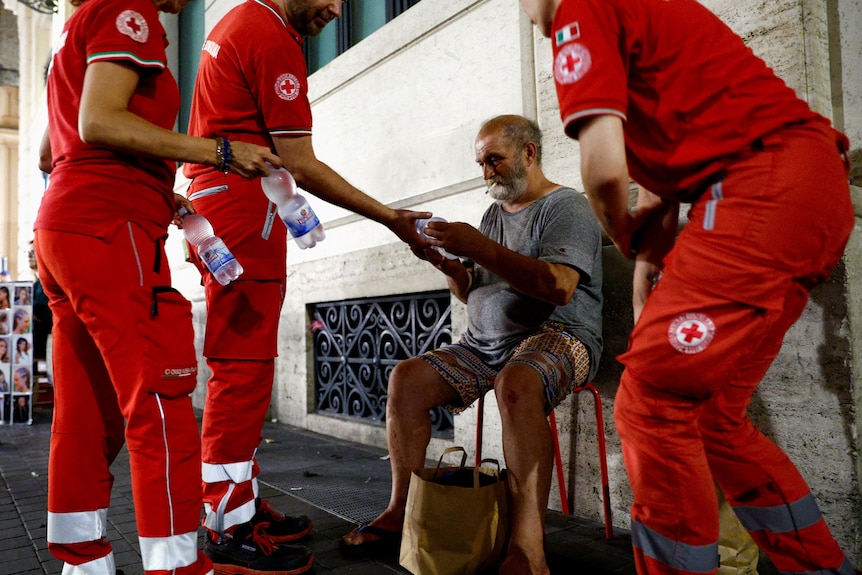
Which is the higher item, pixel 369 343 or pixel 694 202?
pixel 694 202

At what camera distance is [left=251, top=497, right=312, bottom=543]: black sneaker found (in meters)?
2.37

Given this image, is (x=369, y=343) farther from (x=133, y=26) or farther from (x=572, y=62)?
(x=572, y=62)

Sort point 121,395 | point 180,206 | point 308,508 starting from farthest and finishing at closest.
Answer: point 308,508, point 180,206, point 121,395

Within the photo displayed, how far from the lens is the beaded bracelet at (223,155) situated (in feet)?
5.70

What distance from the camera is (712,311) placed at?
51.1 inches

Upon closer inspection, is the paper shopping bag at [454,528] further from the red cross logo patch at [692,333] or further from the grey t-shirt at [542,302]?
the red cross logo patch at [692,333]

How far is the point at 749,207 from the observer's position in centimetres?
130

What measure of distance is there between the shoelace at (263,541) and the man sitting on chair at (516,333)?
11.5 inches

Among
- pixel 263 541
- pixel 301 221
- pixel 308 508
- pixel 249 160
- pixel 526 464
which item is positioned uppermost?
pixel 249 160

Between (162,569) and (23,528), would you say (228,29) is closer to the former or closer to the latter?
(162,569)

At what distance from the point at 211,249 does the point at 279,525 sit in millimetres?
1119

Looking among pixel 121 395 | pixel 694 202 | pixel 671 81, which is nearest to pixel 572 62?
pixel 671 81

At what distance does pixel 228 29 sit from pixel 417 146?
75.8 inches

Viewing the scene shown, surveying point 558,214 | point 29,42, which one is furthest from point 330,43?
point 29,42
